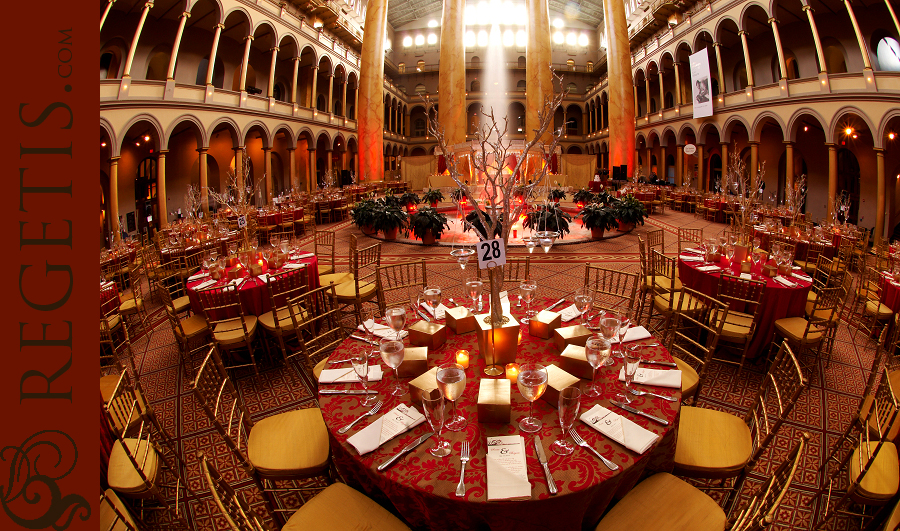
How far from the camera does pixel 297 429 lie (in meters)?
2.51

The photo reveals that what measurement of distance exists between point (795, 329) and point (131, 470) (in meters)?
5.09

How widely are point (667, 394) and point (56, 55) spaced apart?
2414 millimetres

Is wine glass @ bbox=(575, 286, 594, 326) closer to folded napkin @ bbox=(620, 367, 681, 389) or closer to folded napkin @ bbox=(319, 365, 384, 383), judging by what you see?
folded napkin @ bbox=(620, 367, 681, 389)

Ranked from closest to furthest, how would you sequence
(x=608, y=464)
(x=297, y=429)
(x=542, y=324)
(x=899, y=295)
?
1. (x=608, y=464)
2. (x=297, y=429)
3. (x=542, y=324)
4. (x=899, y=295)

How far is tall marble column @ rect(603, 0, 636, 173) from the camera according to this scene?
1889 centimetres

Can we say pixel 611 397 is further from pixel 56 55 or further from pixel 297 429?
pixel 56 55

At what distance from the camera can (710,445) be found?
2.27 metres

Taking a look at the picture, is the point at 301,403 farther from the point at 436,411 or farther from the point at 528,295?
the point at 436,411

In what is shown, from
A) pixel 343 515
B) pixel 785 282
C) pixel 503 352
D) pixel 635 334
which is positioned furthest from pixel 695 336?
pixel 343 515

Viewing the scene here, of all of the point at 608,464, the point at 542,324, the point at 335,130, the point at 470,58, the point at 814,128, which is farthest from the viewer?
the point at 470,58

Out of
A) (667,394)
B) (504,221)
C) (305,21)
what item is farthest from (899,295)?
(305,21)

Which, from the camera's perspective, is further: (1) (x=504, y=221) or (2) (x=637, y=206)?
(2) (x=637, y=206)

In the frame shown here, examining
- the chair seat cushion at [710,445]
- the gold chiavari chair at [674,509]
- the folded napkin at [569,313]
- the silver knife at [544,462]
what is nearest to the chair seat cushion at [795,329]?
the chair seat cushion at [710,445]

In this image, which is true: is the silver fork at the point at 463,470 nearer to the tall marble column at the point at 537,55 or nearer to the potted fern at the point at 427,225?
the potted fern at the point at 427,225
